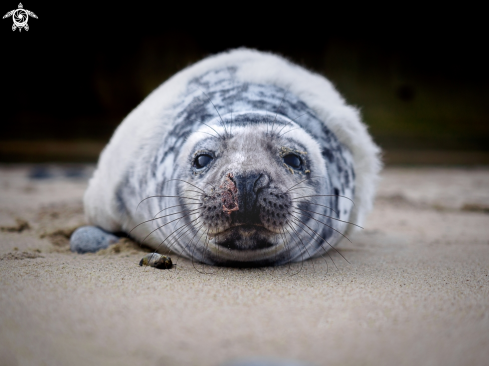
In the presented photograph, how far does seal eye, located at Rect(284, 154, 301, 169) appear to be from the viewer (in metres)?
2.17

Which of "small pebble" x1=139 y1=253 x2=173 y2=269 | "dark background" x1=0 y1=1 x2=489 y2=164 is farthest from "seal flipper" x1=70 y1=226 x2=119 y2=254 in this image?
"dark background" x1=0 y1=1 x2=489 y2=164

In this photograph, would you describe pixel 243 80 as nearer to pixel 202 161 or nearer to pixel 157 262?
pixel 202 161

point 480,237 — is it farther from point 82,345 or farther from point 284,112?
point 82,345

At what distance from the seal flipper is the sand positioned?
8cm

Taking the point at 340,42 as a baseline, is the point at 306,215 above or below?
below

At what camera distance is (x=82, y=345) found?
120 centimetres

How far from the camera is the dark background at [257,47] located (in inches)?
264

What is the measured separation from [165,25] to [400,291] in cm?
611

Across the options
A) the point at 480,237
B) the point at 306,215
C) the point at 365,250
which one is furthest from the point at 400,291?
the point at 480,237

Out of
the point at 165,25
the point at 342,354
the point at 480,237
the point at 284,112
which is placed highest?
the point at 165,25

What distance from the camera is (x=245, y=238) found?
200cm

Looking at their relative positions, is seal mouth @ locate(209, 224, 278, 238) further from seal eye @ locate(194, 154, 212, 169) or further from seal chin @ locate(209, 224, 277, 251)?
seal eye @ locate(194, 154, 212, 169)

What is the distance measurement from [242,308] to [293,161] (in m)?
0.89

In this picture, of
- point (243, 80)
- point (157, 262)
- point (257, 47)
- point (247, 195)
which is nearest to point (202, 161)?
point (247, 195)
